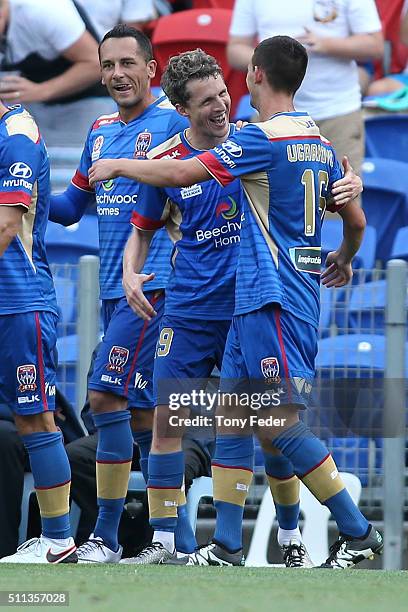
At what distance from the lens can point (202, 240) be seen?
5.91 metres

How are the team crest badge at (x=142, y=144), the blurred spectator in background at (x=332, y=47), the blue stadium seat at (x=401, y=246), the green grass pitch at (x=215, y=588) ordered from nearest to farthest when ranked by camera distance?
the green grass pitch at (x=215, y=588), the team crest badge at (x=142, y=144), the blue stadium seat at (x=401, y=246), the blurred spectator in background at (x=332, y=47)

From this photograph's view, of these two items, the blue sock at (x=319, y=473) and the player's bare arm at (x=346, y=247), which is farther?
the player's bare arm at (x=346, y=247)

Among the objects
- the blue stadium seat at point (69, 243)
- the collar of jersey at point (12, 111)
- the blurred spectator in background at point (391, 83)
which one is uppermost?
the blurred spectator in background at point (391, 83)

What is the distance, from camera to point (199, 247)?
5.93 metres

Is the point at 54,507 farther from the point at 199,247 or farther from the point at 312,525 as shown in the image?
the point at 312,525

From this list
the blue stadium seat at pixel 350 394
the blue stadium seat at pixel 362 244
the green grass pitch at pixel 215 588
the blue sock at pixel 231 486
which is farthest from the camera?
the blue stadium seat at pixel 362 244

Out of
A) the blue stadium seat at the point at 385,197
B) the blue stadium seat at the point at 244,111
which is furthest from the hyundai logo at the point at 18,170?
the blue stadium seat at the point at 244,111

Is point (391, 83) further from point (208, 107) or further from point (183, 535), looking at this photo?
point (183, 535)

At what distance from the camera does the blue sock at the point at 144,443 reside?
20.6 ft

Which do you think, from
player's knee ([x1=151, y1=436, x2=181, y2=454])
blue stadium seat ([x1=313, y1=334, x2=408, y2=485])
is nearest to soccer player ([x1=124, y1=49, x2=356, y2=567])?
player's knee ([x1=151, y1=436, x2=181, y2=454])

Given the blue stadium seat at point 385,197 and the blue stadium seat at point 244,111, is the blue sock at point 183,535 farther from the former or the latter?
the blue stadium seat at point 244,111

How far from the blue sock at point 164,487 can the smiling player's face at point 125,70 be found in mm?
1639

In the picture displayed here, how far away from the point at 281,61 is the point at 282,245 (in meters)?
0.72

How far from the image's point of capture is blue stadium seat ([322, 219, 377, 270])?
7.98 metres
